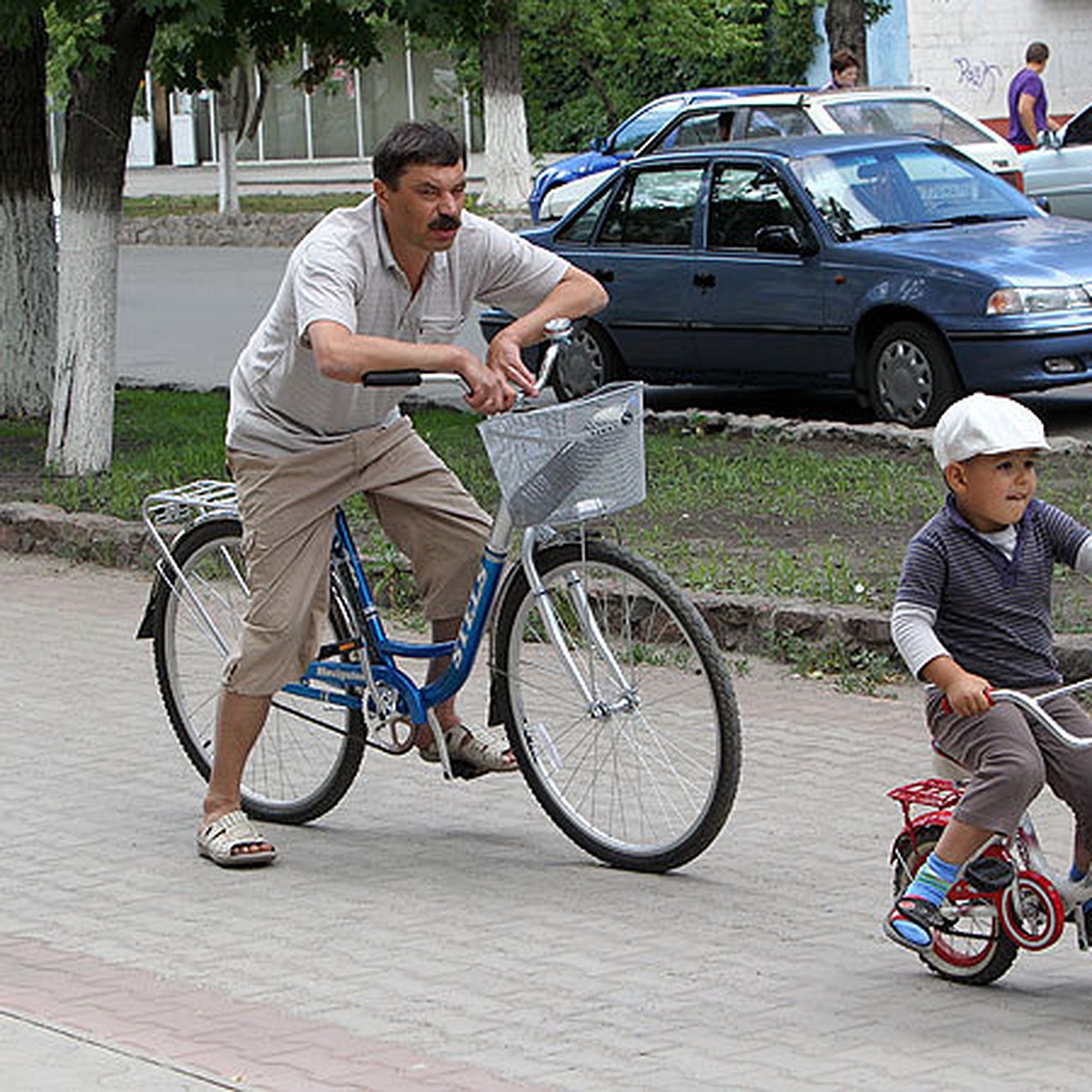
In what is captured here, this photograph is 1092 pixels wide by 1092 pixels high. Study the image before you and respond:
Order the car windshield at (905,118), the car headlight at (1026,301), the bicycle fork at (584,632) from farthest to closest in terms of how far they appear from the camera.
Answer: the car windshield at (905,118), the car headlight at (1026,301), the bicycle fork at (584,632)

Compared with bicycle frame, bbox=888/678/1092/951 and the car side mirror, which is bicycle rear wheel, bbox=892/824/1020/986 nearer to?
bicycle frame, bbox=888/678/1092/951

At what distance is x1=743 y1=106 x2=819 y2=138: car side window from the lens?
1989cm

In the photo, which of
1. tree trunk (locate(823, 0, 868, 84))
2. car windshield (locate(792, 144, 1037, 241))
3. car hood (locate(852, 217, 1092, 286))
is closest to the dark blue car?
tree trunk (locate(823, 0, 868, 84))

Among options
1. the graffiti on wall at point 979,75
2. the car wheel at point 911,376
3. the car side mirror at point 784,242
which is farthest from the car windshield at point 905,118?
the graffiti on wall at point 979,75

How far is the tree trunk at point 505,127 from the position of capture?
1264 inches

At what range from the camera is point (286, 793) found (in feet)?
22.7

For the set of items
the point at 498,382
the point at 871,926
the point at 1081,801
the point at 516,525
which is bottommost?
the point at 871,926

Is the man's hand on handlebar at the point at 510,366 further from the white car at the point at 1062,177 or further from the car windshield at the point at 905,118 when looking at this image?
the white car at the point at 1062,177

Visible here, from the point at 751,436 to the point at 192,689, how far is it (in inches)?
248

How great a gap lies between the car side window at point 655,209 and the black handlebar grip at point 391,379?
8879mm

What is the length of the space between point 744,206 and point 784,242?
66 cm

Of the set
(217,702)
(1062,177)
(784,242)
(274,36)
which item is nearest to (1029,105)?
(1062,177)

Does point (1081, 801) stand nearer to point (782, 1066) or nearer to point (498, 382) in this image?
point (782, 1066)

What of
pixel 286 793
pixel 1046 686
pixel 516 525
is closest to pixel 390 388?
pixel 516 525
